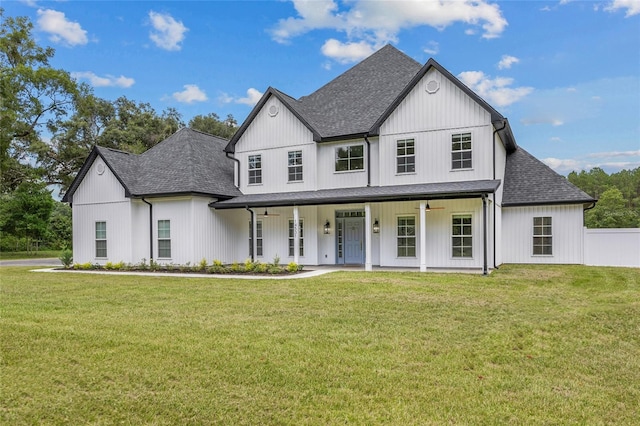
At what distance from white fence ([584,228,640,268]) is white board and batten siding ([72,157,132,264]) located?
1878cm

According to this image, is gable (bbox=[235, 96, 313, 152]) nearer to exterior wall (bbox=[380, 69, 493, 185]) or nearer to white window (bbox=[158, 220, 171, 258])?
exterior wall (bbox=[380, 69, 493, 185])

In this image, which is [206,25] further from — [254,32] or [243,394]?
[243,394]

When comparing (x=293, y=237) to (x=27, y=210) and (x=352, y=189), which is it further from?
(x=27, y=210)

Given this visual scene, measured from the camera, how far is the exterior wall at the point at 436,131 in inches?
586

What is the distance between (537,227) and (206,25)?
1579 centimetres

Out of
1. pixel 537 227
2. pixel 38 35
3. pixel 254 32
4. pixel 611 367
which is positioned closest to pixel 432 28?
pixel 254 32

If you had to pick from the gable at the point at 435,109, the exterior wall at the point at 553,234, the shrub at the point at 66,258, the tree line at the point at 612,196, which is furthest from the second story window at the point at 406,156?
the tree line at the point at 612,196

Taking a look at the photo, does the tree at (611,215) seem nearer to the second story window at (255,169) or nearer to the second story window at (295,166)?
the second story window at (295,166)

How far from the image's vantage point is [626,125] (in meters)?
26.0

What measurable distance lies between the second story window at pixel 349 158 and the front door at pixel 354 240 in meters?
2.11

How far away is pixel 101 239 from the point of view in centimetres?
1869

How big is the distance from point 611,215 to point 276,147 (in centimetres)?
4297

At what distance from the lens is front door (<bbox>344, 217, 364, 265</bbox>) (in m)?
17.4

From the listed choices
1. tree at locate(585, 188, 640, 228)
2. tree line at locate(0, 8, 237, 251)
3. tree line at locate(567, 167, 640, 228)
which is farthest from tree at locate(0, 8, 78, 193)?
tree at locate(585, 188, 640, 228)
